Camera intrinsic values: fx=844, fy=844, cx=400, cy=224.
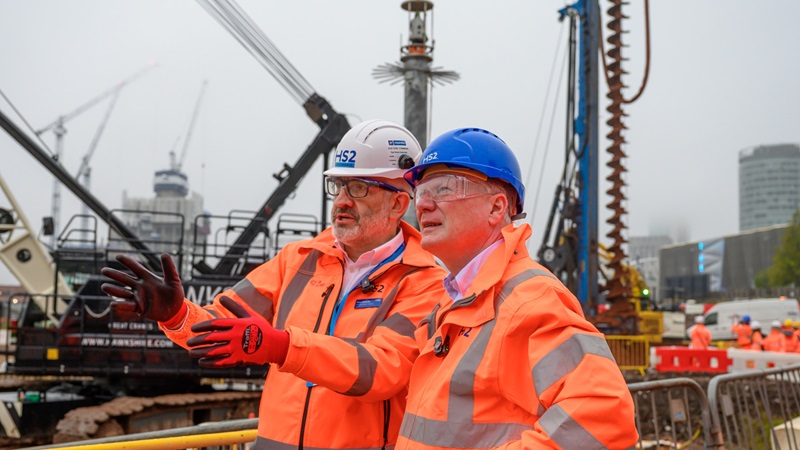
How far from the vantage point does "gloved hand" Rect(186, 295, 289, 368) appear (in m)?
2.55

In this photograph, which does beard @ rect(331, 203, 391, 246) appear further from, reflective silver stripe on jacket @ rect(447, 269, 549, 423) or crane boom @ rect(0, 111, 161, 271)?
crane boom @ rect(0, 111, 161, 271)

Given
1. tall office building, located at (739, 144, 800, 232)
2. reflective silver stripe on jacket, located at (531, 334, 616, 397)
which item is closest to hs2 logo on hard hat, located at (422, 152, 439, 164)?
reflective silver stripe on jacket, located at (531, 334, 616, 397)

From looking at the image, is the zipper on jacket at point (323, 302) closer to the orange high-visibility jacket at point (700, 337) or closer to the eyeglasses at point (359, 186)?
the eyeglasses at point (359, 186)

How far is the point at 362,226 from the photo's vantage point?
3293mm

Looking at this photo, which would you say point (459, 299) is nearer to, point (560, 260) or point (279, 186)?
point (279, 186)

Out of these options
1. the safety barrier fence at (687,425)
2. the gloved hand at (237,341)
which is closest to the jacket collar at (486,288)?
the gloved hand at (237,341)

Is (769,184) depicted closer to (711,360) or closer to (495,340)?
(711,360)

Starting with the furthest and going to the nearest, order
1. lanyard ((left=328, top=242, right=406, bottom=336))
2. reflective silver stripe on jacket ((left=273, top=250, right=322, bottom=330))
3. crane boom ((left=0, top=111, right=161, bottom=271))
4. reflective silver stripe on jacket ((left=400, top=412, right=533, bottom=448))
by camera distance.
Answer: crane boom ((left=0, top=111, right=161, bottom=271)) → reflective silver stripe on jacket ((left=273, top=250, right=322, bottom=330)) → lanyard ((left=328, top=242, right=406, bottom=336)) → reflective silver stripe on jacket ((left=400, top=412, right=533, bottom=448))

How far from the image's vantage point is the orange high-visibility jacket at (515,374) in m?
1.99

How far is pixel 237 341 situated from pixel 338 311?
0.60m

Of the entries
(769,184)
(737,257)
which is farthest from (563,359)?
(769,184)

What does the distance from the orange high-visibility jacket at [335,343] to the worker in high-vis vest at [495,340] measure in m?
0.22

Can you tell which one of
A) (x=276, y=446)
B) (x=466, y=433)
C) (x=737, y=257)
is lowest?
(x=276, y=446)

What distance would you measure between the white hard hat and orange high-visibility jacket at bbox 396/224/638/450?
94 cm
